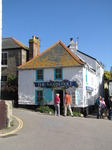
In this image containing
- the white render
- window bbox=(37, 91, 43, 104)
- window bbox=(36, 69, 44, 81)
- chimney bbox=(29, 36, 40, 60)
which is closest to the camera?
the white render

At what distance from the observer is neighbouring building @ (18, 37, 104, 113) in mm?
20906

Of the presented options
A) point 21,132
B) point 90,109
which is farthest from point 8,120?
point 90,109

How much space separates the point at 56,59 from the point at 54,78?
2.01 metres

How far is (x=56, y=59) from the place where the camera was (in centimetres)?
2234

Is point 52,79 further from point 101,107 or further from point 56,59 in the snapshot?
point 101,107

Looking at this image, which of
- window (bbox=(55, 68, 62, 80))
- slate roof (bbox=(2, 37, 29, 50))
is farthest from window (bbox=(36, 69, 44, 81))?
slate roof (bbox=(2, 37, 29, 50))

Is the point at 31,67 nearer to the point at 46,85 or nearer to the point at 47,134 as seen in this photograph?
the point at 46,85

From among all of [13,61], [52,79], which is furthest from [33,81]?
[13,61]

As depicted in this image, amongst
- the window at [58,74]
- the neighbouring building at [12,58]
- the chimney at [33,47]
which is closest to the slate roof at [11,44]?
the neighbouring building at [12,58]

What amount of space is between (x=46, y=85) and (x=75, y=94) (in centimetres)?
297

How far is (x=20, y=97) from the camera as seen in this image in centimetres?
2258

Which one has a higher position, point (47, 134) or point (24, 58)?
point (24, 58)

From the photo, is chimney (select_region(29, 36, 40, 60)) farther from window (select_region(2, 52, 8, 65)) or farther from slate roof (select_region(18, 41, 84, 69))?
window (select_region(2, 52, 8, 65))

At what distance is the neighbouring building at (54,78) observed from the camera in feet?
68.6
